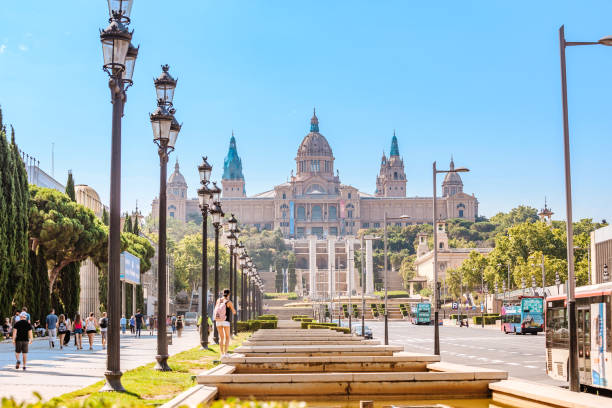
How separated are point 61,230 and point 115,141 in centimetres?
3096

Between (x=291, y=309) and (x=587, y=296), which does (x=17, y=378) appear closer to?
(x=587, y=296)

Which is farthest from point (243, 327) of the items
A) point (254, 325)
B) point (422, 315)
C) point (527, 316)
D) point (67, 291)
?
point (422, 315)

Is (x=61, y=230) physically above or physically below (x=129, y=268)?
above

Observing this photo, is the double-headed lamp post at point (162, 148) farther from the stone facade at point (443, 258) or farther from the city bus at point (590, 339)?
the stone facade at point (443, 258)

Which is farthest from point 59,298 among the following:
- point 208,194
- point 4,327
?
point 208,194

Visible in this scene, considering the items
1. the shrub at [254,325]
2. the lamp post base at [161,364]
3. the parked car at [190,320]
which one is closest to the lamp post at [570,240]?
the lamp post base at [161,364]

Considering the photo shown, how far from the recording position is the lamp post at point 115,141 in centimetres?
1310

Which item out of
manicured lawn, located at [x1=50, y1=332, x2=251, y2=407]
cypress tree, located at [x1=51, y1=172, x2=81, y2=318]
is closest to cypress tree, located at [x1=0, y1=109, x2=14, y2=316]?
cypress tree, located at [x1=51, y1=172, x2=81, y2=318]

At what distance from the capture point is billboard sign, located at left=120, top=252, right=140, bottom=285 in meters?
42.9

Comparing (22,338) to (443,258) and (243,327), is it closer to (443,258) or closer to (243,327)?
(243,327)

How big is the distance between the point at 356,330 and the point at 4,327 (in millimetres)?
20072

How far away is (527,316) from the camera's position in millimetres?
60312

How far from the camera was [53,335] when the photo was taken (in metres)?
31.4

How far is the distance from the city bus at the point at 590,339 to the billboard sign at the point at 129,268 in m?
27.2
